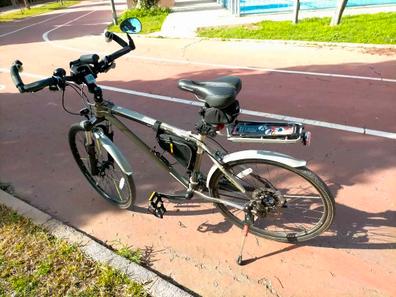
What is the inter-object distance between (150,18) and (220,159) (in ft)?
56.2

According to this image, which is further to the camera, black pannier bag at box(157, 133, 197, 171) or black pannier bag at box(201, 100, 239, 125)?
black pannier bag at box(157, 133, 197, 171)

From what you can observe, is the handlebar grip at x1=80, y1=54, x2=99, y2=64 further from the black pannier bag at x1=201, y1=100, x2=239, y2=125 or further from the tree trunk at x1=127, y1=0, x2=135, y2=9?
the tree trunk at x1=127, y1=0, x2=135, y2=9

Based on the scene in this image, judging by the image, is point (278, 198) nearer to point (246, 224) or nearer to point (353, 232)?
point (246, 224)

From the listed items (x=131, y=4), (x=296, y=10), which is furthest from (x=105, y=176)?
(x=131, y=4)

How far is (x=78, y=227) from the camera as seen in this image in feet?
11.2

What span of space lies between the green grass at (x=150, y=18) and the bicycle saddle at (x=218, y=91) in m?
12.6

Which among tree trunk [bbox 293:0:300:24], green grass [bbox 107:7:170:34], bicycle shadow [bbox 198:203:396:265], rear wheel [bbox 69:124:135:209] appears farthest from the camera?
green grass [bbox 107:7:170:34]

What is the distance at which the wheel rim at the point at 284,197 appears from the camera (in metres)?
2.71

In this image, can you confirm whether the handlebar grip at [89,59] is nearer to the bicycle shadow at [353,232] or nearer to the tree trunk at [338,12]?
the bicycle shadow at [353,232]

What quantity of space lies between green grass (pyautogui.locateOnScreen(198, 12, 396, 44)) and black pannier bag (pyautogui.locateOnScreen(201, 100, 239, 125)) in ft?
28.0

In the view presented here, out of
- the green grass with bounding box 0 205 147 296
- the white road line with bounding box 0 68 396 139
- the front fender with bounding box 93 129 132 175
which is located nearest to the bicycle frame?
the front fender with bounding box 93 129 132 175

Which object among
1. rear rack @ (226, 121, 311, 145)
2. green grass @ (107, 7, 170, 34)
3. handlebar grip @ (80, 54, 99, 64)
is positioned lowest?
green grass @ (107, 7, 170, 34)

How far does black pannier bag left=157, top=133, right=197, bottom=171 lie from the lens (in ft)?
9.19

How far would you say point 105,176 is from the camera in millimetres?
3621
